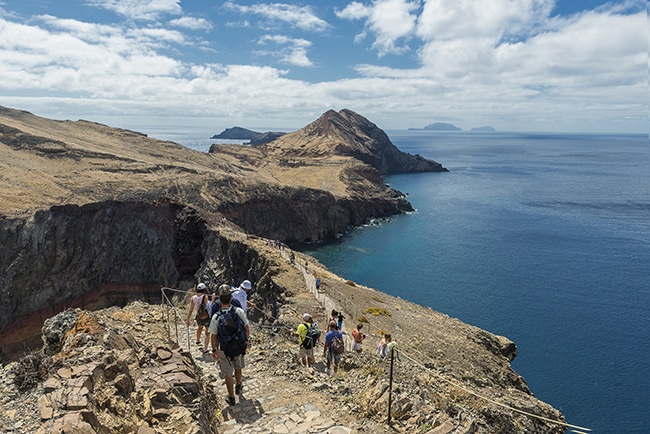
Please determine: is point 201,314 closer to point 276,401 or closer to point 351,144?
point 276,401

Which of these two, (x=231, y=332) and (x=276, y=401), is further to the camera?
(x=276, y=401)

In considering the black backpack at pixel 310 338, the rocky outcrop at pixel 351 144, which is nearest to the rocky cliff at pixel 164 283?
the black backpack at pixel 310 338

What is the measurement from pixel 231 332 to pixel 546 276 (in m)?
57.9

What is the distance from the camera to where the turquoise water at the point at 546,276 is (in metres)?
35.4

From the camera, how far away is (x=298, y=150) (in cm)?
16238

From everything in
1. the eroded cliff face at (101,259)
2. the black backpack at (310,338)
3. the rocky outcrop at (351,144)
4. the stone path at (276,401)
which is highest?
the rocky outcrop at (351,144)

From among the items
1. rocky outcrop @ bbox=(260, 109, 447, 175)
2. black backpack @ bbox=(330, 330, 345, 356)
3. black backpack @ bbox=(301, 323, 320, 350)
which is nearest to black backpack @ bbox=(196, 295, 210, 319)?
black backpack @ bbox=(301, 323, 320, 350)

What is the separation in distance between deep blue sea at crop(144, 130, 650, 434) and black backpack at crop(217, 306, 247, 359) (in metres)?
30.8

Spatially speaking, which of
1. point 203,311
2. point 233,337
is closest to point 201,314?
point 203,311

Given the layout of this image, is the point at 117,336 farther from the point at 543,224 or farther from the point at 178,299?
the point at 543,224

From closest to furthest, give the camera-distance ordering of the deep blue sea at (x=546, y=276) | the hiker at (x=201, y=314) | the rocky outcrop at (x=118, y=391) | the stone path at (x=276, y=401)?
the rocky outcrop at (x=118, y=391), the stone path at (x=276, y=401), the hiker at (x=201, y=314), the deep blue sea at (x=546, y=276)

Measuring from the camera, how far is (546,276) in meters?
57.7

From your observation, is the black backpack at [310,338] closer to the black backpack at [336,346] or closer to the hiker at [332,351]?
the hiker at [332,351]

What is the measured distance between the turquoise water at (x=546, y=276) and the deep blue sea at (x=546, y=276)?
5.3 inches
